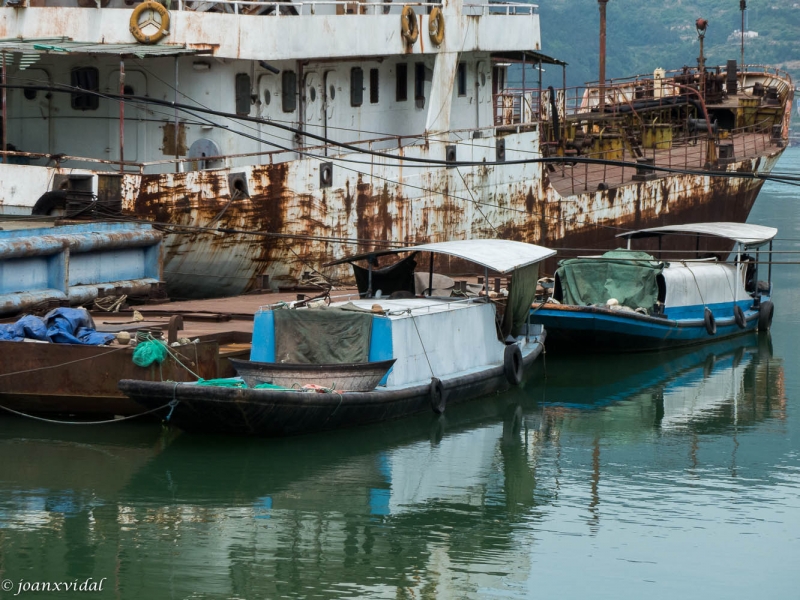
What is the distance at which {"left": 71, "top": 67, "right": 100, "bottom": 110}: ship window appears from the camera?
78.1 feet

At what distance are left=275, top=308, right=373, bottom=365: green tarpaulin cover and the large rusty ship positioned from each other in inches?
123

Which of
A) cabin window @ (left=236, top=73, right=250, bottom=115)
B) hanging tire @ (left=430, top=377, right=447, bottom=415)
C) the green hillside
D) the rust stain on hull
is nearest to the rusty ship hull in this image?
the rust stain on hull

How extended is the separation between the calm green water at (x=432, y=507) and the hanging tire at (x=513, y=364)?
1.44ft

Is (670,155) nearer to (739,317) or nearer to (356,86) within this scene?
(739,317)

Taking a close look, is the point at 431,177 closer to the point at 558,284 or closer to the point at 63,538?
the point at 558,284

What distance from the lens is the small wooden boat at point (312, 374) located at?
17.1m

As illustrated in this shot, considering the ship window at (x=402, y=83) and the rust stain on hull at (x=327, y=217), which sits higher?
the ship window at (x=402, y=83)

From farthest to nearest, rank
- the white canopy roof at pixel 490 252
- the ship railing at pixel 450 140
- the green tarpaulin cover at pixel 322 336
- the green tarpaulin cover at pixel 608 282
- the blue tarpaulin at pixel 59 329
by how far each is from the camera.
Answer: the green tarpaulin cover at pixel 608 282
the ship railing at pixel 450 140
the white canopy roof at pixel 490 252
the green tarpaulin cover at pixel 322 336
the blue tarpaulin at pixel 59 329

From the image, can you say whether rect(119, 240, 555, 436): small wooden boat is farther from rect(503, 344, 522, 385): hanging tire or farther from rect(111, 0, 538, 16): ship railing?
rect(111, 0, 538, 16): ship railing

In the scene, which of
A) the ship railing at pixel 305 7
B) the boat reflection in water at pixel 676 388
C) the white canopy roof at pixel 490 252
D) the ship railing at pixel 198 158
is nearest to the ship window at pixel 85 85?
the ship railing at pixel 198 158

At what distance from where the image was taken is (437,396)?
18.6 m

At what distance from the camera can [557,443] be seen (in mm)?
18469

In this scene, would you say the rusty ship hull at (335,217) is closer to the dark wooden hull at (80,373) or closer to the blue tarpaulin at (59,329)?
the blue tarpaulin at (59,329)

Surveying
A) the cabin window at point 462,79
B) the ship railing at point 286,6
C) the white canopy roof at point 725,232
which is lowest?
the white canopy roof at point 725,232
